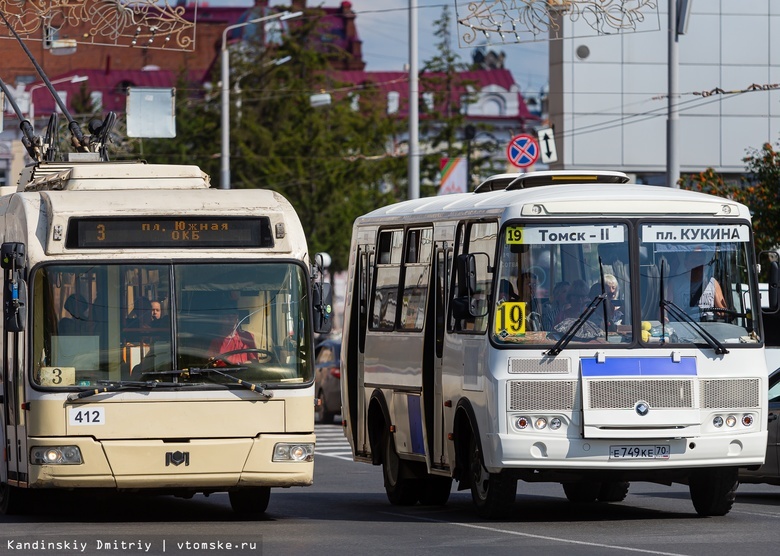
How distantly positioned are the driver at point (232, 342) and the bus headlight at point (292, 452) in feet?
2.34

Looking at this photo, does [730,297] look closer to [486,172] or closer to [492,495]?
[492,495]

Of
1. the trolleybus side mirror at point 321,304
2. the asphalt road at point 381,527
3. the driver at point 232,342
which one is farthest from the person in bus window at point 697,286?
the driver at point 232,342

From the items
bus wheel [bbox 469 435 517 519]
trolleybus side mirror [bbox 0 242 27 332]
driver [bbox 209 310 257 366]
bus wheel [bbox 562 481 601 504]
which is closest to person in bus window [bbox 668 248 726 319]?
bus wheel [bbox 469 435 517 519]

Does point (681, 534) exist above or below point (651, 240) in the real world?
below

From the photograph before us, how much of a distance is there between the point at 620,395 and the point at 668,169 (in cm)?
1514

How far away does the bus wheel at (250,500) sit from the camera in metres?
14.9

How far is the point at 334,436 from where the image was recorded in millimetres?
29047

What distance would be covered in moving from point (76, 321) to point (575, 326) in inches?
150

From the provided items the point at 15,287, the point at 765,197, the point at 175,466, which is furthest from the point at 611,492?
the point at 765,197

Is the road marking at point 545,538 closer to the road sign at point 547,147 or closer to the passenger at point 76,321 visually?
the passenger at point 76,321

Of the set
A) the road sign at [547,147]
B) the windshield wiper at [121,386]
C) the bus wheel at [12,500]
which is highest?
the road sign at [547,147]

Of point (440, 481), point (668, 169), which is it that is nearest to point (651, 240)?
point (440, 481)

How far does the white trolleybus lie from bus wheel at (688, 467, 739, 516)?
0.02 meters

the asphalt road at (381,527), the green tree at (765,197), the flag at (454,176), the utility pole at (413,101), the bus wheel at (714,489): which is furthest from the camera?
Answer: the flag at (454,176)
